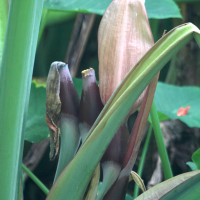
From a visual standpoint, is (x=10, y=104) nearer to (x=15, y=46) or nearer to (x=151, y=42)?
(x=15, y=46)

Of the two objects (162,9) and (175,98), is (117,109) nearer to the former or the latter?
(162,9)

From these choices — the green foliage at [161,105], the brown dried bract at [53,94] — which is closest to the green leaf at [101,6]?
the green foliage at [161,105]

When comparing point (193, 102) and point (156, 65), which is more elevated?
point (156, 65)

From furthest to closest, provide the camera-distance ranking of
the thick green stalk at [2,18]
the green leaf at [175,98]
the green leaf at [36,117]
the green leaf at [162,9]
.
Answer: the green leaf at [175,98] → the green leaf at [162,9] → the green leaf at [36,117] → the thick green stalk at [2,18]

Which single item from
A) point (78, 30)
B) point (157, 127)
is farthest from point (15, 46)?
point (78, 30)

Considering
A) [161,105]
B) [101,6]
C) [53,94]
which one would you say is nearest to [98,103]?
[53,94]

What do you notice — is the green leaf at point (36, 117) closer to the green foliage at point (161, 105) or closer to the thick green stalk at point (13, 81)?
the green foliage at point (161, 105)

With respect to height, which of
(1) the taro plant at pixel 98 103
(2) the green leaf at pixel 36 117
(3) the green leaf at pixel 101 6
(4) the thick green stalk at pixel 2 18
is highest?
(3) the green leaf at pixel 101 6
